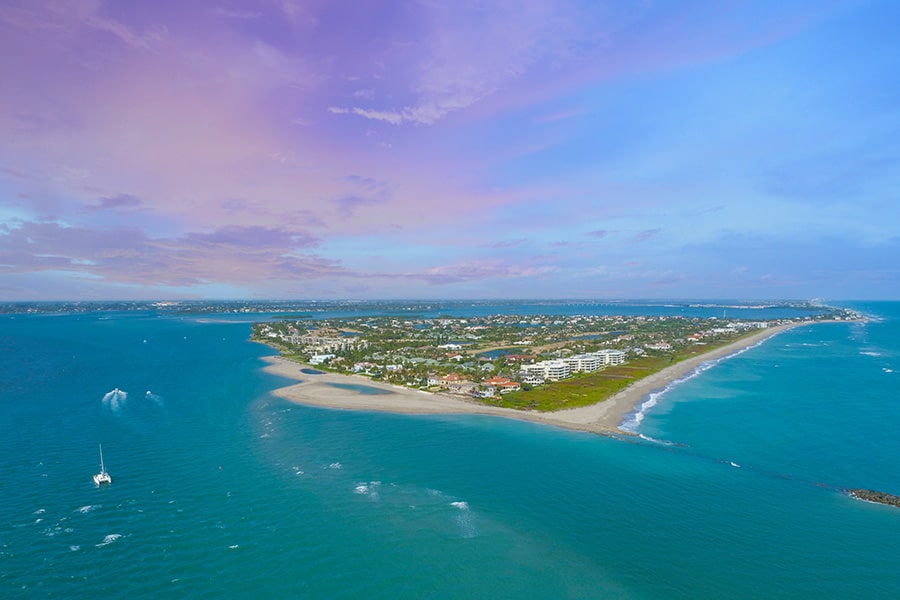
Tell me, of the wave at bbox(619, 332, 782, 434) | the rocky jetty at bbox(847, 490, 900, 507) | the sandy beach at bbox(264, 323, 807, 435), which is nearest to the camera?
the rocky jetty at bbox(847, 490, 900, 507)

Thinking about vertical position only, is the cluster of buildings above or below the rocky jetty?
above

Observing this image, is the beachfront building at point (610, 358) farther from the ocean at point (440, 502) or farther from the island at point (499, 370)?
the ocean at point (440, 502)

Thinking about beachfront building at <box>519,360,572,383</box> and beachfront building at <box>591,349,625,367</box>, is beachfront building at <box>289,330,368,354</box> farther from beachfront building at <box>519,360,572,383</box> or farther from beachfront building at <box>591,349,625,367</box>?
beachfront building at <box>591,349,625,367</box>

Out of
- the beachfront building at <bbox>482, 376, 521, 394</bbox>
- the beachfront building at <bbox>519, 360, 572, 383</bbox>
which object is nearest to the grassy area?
the beachfront building at <bbox>482, 376, 521, 394</bbox>

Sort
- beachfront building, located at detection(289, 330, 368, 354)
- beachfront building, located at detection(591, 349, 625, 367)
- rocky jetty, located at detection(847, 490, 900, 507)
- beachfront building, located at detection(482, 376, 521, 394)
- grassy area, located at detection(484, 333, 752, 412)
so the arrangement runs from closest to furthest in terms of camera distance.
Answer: rocky jetty, located at detection(847, 490, 900, 507) < grassy area, located at detection(484, 333, 752, 412) < beachfront building, located at detection(482, 376, 521, 394) < beachfront building, located at detection(591, 349, 625, 367) < beachfront building, located at detection(289, 330, 368, 354)

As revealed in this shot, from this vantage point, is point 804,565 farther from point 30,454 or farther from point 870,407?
point 30,454

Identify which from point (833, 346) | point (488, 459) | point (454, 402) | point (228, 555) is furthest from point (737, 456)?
point (833, 346)

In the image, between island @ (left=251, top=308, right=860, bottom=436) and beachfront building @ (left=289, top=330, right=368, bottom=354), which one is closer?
island @ (left=251, top=308, right=860, bottom=436)
